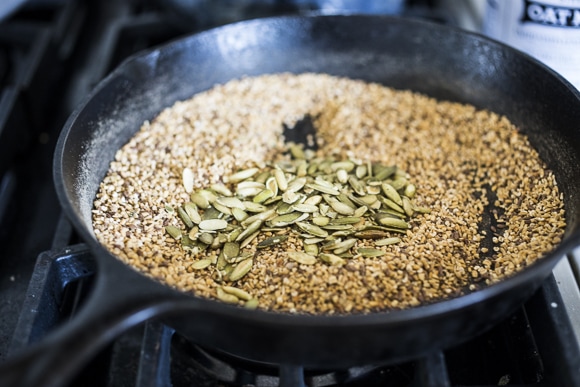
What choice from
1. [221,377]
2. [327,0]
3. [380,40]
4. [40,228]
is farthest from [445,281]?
[327,0]

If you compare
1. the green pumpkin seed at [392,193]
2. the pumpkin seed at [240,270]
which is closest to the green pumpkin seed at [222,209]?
the pumpkin seed at [240,270]

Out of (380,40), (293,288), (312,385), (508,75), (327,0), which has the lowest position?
(312,385)

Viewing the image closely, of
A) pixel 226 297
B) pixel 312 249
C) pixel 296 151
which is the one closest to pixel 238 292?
pixel 226 297

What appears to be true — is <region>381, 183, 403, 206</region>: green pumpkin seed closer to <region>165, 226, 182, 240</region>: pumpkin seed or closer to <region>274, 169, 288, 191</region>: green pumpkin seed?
<region>274, 169, 288, 191</region>: green pumpkin seed

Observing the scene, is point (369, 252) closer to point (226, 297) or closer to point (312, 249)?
point (312, 249)

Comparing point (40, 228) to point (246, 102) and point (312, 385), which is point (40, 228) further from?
point (312, 385)

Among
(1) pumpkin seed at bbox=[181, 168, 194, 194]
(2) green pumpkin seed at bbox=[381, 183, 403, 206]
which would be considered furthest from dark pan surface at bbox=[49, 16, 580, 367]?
(2) green pumpkin seed at bbox=[381, 183, 403, 206]

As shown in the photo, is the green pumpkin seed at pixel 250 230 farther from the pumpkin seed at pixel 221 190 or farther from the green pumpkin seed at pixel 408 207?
the green pumpkin seed at pixel 408 207
